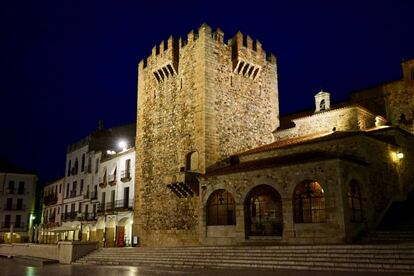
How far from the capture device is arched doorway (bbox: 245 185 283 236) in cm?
2067

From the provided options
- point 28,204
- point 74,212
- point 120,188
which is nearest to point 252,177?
point 120,188

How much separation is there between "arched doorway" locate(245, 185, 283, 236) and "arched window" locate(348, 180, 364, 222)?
4.39 m

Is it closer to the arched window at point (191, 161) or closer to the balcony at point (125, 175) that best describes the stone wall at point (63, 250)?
the arched window at point (191, 161)

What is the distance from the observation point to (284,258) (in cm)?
1373

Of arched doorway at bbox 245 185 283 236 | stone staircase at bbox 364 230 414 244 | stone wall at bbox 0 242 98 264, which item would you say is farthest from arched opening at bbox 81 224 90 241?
stone staircase at bbox 364 230 414 244

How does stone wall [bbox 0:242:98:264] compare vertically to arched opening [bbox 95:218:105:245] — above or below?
below

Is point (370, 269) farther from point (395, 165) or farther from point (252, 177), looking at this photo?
point (395, 165)

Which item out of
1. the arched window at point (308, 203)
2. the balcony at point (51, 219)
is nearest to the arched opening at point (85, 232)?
the balcony at point (51, 219)

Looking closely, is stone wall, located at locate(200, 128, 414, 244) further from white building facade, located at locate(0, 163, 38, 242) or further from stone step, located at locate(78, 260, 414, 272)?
white building facade, located at locate(0, 163, 38, 242)

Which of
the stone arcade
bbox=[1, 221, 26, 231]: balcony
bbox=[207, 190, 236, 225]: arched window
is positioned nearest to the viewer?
A: the stone arcade

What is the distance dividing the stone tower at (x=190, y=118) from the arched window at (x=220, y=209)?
106 centimetres

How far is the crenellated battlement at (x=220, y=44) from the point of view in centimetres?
2450

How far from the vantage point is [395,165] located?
2009cm

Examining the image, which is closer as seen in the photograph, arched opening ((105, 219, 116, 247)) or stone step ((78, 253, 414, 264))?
stone step ((78, 253, 414, 264))
